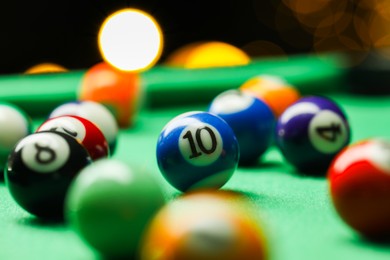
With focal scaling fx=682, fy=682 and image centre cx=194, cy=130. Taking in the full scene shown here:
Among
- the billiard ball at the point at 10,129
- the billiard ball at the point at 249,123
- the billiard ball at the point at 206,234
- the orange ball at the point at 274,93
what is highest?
the billiard ball at the point at 206,234

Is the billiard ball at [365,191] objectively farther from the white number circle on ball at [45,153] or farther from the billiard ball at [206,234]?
the white number circle on ball at [45,153]

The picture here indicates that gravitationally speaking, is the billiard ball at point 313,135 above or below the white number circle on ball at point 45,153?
below

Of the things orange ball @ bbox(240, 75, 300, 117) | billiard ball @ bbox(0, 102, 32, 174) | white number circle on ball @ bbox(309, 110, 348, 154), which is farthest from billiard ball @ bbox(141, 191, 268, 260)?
orange ball @ bbox(240, 75, 300, 117)

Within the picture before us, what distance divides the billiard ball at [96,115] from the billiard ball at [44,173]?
896mm

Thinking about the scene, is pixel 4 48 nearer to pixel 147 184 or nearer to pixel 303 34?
pixel 147 184

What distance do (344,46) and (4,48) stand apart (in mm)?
14361

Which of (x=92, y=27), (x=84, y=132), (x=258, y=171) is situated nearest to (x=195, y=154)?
(x=84, y=132)

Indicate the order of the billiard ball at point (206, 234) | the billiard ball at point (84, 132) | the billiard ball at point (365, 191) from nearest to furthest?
the billiard ball at point (206, 234) < the billiard ball at point (365, 191) < the billiard ball at point (84, 132)

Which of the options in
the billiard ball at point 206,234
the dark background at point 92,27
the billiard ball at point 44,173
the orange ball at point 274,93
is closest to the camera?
the billiard ball at point 206,234

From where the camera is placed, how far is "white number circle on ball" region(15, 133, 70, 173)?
6.81ft

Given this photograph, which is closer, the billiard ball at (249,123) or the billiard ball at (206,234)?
the billiard ball at (206,234)

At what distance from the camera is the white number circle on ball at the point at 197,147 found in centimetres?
234

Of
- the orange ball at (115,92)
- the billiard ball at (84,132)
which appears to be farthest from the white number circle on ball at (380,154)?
the orange ball at (115,92)

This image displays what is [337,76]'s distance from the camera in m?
5.29
